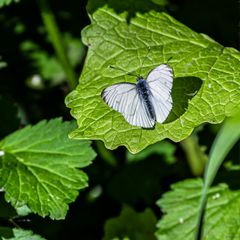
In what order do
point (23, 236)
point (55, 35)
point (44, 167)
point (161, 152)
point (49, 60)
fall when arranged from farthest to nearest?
point (49, 60), point (161, 152), point (55, 35), point (44, 167), point (23, 236)

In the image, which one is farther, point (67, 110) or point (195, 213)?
point (67, 110)

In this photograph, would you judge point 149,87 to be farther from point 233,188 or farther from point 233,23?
point 233,23

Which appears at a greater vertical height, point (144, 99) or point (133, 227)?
point (144, 99)

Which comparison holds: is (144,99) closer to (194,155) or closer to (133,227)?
(194,155)

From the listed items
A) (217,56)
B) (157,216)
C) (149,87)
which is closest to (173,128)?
(149,87)

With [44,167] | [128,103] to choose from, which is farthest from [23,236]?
[128,103]

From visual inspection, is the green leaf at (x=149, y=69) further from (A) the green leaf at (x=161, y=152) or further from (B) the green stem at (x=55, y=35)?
(A) the green leaf at (x=161, y=152)

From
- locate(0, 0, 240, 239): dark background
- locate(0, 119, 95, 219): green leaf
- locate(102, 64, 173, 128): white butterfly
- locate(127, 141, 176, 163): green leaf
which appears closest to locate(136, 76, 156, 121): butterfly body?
locate(102, 64, 173, 128): white butterfly
